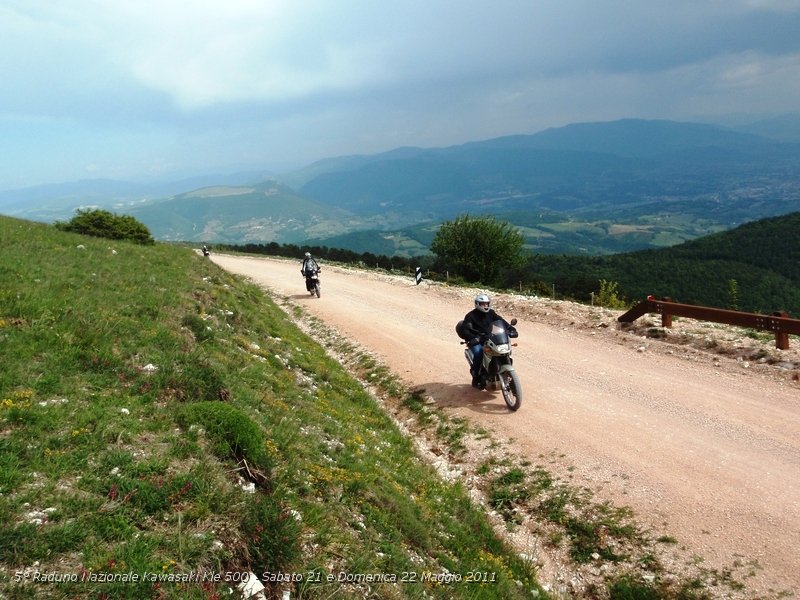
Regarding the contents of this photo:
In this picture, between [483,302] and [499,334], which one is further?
[483,302]

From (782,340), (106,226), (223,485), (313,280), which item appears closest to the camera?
(223,485)

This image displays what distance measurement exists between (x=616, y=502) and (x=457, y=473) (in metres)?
2.65

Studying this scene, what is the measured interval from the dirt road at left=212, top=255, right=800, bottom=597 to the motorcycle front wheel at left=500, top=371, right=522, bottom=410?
252 millimetres

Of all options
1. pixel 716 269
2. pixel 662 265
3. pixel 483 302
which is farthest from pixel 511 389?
pixel 716 269

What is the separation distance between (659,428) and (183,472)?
8.25 meters

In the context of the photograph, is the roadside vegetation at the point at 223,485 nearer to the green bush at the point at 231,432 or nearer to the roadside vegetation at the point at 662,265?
the green bush at the point at 231,432

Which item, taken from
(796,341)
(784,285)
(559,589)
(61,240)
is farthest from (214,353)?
(784,285)

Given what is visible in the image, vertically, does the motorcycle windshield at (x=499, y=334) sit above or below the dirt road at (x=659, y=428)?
above

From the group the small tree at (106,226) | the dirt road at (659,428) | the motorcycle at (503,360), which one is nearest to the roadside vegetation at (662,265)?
the dirt road at (659,428)

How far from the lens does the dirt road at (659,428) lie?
6.14 meters

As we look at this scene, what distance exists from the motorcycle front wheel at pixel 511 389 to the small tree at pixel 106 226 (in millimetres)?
19319

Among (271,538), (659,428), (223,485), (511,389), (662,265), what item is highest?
(662,265)

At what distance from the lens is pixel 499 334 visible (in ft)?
33.2

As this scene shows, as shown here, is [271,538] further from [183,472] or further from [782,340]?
[782,340]
